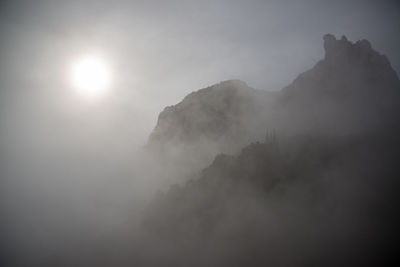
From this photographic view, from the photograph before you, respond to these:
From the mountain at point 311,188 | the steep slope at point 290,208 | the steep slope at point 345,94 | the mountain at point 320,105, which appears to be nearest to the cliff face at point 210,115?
the mountain at point 320,105

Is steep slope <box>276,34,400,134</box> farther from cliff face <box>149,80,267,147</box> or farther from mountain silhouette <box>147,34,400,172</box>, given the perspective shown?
cliff face <box>149,80,267,147</box>

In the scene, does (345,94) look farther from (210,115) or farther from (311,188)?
(210,115)

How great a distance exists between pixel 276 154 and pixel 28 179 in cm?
17988

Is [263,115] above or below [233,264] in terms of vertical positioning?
above

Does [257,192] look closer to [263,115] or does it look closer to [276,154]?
[276,154]

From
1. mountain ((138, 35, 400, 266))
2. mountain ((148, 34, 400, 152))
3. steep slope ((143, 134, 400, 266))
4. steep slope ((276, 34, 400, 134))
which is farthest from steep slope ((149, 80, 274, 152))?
steep slope ((143, 134, 400, 266))

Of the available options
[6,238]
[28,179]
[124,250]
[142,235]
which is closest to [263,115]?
[142,235]

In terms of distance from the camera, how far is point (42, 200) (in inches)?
4690

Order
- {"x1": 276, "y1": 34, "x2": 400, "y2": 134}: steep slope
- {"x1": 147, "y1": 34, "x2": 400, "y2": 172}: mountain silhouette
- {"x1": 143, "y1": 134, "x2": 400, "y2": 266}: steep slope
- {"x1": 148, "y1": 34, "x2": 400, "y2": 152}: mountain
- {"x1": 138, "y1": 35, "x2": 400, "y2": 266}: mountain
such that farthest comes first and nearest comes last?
1. {"x1": 147, "y1": 34, "x2": 400, "y2": 172}: mountain silhouette
2. {"x1": 148, "y1": 34, "x2": 400, "y2": 152}: mountain
3. {"x1": 276, "y1": 34, "x2": 400, "y2": 134}: steep slope
4. {"x1": 138, "y1": 35, "x2": 400, "y2": 266}: mountain
5. {"x1": 143, "y1": 134, "x2": 400, "y2": 266}: steep slope

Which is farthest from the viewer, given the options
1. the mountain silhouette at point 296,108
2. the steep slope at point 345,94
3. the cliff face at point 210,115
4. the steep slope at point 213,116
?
the cliff face at point 210,115

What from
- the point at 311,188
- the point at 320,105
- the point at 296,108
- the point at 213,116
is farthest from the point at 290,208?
the point at 213,116

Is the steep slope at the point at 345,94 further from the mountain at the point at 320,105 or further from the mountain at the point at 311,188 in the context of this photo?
the mountain at the point at 311,188

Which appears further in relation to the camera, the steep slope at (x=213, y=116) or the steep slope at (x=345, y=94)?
the steep slope at (x=213, y=116)

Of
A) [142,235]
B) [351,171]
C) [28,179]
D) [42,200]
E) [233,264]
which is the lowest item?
[233,264]
